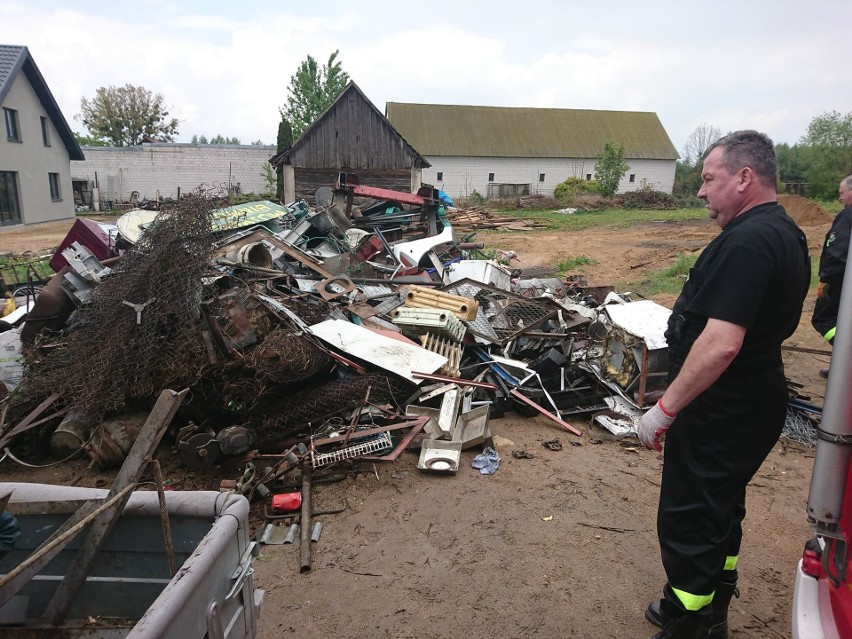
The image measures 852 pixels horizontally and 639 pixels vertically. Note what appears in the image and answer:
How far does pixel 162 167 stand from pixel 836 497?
36.2m

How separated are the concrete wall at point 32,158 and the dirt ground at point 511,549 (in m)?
22.9

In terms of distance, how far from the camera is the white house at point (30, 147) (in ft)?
69.7

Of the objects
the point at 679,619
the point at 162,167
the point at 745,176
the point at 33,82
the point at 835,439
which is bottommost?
the point at 679,619

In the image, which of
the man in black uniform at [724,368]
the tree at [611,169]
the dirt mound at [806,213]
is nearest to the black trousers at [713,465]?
the man in black uniform at [724,368]

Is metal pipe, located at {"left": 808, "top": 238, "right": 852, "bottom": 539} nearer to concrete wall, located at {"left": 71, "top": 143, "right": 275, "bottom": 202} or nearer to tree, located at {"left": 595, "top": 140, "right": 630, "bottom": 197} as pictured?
concrete wall, located at {"left": 71, "top": 143, "right": 275, "bottom": 202}

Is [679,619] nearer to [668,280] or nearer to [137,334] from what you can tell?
[137,334]

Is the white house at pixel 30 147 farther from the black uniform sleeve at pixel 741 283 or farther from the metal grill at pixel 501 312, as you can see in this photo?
the black uniform sleeve at pixel 741 283

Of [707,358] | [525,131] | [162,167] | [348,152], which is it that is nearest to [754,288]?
[707,358]

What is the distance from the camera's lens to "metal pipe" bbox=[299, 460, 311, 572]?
324cm

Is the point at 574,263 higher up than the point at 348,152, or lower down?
lower down

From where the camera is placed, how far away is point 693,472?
87.7 inches

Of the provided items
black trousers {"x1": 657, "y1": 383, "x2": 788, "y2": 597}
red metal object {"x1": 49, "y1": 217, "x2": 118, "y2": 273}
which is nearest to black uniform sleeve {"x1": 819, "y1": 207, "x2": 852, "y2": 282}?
black trousers {"x1": 657, "y1": 383, "x2": 788, "y2": 597}

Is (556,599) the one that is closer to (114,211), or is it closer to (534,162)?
(114,211)

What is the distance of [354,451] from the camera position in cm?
421
